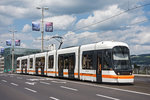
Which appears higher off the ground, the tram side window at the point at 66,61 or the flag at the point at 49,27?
the flag at the point at 49,27

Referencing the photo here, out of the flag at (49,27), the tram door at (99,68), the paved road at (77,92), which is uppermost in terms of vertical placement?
the flag at (49,27)

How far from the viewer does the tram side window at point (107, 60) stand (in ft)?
60.0

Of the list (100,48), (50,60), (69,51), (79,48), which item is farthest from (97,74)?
(50,60)

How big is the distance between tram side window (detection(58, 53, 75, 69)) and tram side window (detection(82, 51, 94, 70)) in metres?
2.08

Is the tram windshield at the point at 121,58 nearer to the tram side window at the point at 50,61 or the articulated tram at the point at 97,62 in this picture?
the articulated tram at the point at 97,62

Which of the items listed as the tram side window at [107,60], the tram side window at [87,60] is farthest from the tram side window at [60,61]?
the tram side window at [107,60]

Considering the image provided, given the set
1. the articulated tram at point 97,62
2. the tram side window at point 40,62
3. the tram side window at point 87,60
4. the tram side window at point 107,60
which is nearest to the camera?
the articulated tram at point 97,62

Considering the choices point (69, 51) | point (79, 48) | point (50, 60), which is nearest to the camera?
point (79, 48)

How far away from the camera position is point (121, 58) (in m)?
18.4

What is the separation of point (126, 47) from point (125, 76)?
2.52 meters

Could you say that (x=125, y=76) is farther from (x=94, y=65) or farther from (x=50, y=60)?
(x=50, y=60)

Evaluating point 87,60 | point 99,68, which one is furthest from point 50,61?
point 99,68

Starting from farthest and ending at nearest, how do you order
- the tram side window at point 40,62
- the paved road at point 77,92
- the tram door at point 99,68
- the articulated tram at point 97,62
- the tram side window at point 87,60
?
1. the tram side window at point 40,62
2. the tram side window at point 87,60
3. the tram door at point 99,68
4. the articulated tram at point 97,62
5. the paved road at point 77,92

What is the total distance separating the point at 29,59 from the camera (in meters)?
39.3
